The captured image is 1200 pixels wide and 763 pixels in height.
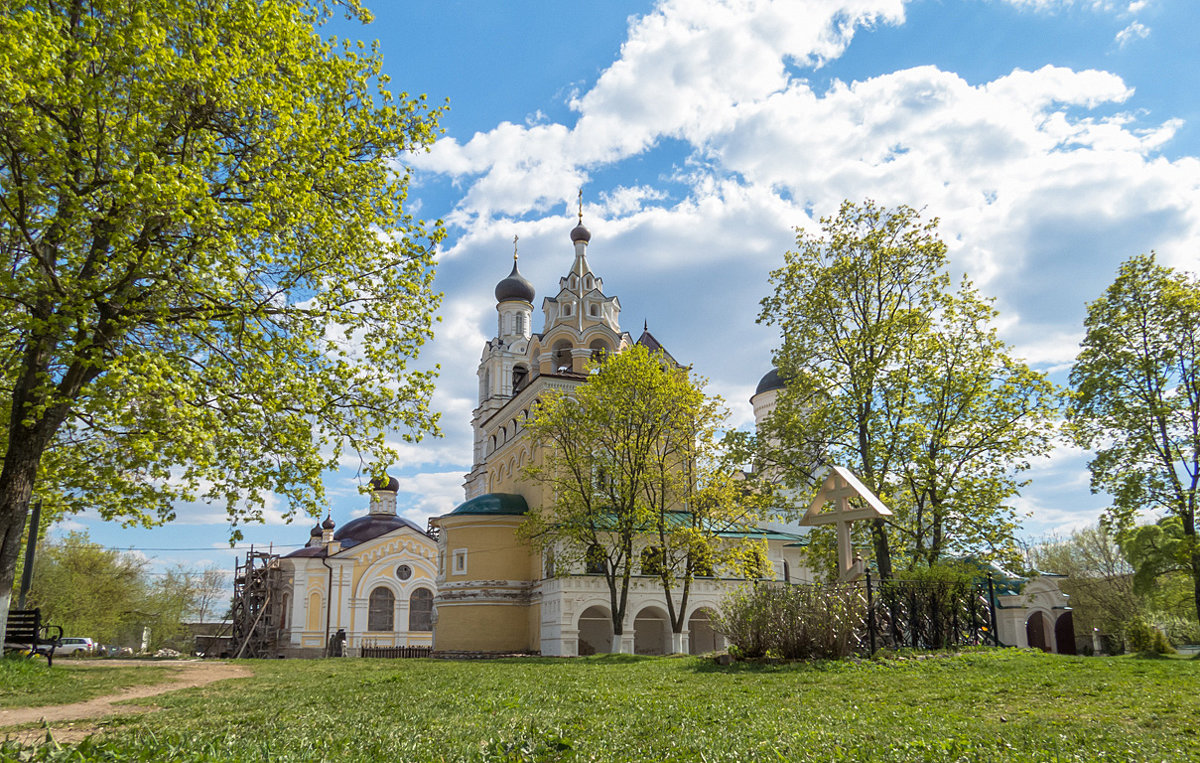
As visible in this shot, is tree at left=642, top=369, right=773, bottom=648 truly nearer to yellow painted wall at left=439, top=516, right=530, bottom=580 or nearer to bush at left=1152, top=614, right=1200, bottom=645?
yellow painted wall at left=439, top=516, right=530, bottom=580

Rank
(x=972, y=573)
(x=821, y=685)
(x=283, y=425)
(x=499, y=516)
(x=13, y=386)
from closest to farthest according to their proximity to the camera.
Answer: (x=821, y=685), (x=283, y=425), (x=13, y=386), (x=972, y=573), (x=499, y=516)

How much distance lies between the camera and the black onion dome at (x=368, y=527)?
164ft

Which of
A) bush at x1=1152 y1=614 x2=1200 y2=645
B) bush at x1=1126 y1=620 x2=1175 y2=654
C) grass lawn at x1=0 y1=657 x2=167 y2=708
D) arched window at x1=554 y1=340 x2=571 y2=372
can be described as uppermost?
arched window at x1=554 y1=340 x2=571 y2=372

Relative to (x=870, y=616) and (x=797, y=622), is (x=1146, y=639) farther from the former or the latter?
(x=797, y=622)

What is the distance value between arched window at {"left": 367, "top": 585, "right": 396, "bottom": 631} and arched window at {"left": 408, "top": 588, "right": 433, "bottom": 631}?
102cm

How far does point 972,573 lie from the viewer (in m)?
14.4

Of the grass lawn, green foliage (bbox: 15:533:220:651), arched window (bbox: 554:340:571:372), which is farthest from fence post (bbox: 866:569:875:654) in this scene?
green foliage (bbox: 15:533:220:651)

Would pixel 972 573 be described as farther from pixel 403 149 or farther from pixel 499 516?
pixel 499 516

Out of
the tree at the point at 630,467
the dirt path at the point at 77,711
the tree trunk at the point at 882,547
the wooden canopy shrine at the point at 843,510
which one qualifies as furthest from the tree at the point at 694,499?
the dirt path at the point at 77,711

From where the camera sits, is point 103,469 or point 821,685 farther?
point 103,469

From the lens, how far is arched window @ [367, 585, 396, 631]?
4572cm

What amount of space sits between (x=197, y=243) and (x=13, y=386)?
17.8ft

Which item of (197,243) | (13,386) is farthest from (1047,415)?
A: (13,386)

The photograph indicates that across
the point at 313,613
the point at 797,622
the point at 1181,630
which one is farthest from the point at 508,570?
the point at 1181,630
